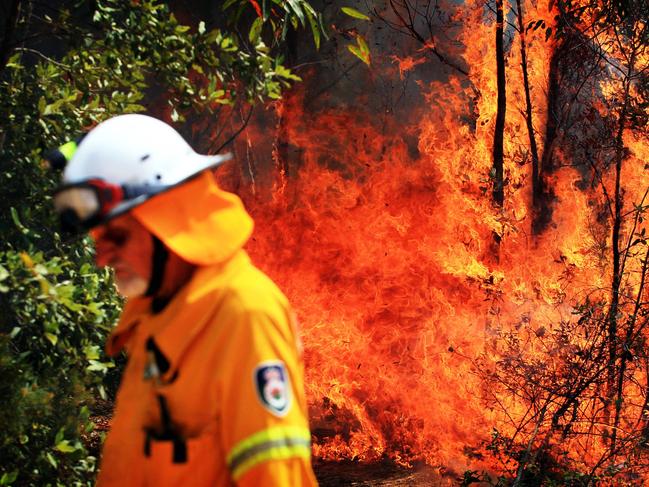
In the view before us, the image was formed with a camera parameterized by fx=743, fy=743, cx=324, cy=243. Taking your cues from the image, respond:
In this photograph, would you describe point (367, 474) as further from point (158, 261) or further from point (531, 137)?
point (158, 261)

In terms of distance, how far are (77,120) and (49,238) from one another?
751 millimetres

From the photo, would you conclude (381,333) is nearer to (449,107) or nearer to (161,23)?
(449,107)

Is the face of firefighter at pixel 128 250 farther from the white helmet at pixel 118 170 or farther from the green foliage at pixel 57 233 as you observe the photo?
the green foliage at pixel 57 233

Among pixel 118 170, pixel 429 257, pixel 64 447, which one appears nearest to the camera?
pixel 118 170

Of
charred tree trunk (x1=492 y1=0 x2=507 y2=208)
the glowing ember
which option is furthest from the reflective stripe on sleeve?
charred tree trunk (x1=492 y1=0 x2=507 y2=208)

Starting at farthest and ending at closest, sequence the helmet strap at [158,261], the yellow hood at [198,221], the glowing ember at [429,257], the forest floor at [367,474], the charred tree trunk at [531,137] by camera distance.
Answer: the charred tree trunk at [531,137] → the glowing ember at [429,257] → the forest floor at [367,474] → the helmet strap at [158,261] → the yellow hood at [198,221]

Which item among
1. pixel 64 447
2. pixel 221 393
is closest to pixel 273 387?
pixel 221 393

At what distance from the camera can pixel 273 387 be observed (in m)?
1.69

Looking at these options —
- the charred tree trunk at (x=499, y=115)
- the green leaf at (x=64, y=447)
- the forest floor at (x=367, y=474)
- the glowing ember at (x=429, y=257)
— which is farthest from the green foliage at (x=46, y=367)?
the charred tree trunk at (x=499, y=115)

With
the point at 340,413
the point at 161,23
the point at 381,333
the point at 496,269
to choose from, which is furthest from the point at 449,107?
the point at 161,23

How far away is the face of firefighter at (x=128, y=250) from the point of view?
6.37ft

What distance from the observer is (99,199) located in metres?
1.88

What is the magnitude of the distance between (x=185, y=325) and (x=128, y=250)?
0.31 metres

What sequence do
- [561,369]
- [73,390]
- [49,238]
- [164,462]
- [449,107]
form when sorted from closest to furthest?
[164,462]
[73,390]
[49,238]
[561,369]
[449,107]
